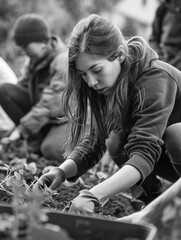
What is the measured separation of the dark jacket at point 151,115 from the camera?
222 centimetres

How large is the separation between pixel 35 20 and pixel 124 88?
2.72m

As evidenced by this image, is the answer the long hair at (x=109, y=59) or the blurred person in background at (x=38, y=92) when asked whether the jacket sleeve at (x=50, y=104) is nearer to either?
the blurred person in background at (x=38, y=92)

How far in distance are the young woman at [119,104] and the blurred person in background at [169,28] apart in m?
2.30

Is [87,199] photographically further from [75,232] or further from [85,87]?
[85,87]

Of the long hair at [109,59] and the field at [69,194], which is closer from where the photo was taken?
the field at [69,194]

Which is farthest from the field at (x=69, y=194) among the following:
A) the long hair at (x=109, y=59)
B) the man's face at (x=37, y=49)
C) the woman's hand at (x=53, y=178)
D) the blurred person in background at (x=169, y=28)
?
the blurred person in background at (x=169, y=28)

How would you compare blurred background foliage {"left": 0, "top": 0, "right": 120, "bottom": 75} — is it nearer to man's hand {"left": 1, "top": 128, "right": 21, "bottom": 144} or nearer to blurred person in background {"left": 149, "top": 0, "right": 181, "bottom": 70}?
man's hand {"left": 1, "top": 128, "right": 21, "bottom": 144}

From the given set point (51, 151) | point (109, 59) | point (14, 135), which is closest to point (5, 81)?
point (14, 135)

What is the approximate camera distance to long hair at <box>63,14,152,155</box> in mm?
2465

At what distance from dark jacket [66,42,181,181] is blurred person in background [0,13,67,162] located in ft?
6.51

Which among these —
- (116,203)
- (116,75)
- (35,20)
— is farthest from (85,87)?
(35,20)

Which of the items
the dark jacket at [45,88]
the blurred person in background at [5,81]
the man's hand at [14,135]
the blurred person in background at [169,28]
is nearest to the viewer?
the dark jacket at [45,88]

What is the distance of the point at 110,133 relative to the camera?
273cm

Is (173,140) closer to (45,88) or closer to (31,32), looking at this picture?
(45,88)
